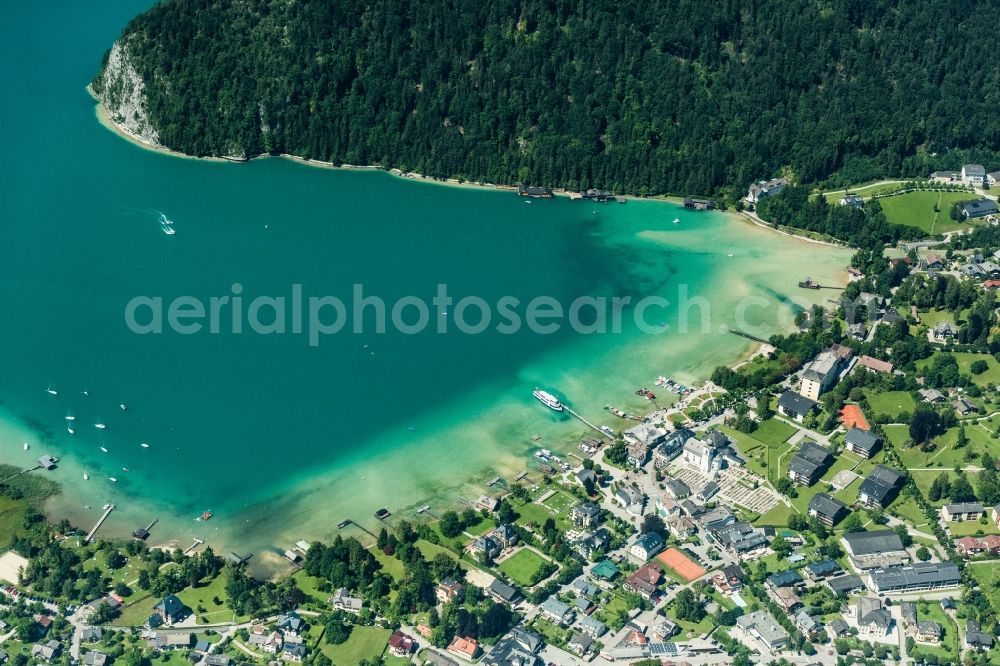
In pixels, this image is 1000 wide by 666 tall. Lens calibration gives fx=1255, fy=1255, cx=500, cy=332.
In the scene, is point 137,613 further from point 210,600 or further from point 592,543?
point 592,543

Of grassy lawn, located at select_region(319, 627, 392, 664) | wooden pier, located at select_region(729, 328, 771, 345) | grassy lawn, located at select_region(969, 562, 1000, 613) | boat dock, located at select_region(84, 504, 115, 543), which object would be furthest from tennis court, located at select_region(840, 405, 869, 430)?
boat dock, located at select_region(84, 504, 115, 543)

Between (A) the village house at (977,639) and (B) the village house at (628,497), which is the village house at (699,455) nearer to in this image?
(B) the village house at (628,497)

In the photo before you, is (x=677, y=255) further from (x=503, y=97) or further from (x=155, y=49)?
(x=155, y=49)

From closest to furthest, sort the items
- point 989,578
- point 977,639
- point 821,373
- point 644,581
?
1. point 977,639
2. point 644,581
3. point 989,578
4. point 821,373

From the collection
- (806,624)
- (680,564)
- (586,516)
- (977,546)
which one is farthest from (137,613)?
(977,546)

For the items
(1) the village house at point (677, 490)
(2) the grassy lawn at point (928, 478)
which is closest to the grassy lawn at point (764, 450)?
(1) the village house at point (677, 490)
